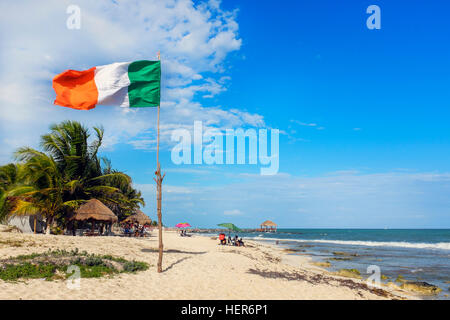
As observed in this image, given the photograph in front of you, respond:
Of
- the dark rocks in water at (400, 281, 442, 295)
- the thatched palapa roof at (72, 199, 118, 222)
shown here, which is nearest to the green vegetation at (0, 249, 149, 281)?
the thatched palapa roof at (72, 199, 118, 222)

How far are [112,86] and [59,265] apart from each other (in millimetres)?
6659

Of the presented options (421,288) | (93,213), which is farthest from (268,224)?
(421,288)

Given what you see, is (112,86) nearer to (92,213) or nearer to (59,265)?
(59,265)

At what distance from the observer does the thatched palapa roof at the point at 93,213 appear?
20.5 metres

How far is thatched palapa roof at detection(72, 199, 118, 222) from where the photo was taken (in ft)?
67.2

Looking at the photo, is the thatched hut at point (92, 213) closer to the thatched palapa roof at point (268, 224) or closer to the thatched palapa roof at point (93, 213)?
the thatched palapa roof at point (93, 213)

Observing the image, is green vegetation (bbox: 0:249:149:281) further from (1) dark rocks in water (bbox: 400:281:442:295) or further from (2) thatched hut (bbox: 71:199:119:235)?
(1) dark rocks in water (bbox: 400:281:442:295)

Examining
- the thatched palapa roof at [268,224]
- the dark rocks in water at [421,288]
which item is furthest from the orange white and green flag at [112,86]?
the thatched palapa roof at [268,224]

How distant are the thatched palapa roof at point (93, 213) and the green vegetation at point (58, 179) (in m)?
1.00
